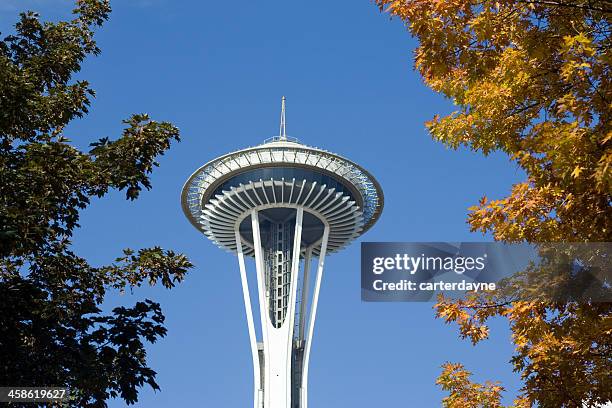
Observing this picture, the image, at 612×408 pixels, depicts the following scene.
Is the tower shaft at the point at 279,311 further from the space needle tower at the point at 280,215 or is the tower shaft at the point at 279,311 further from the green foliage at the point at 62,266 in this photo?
the green foliage at the point at 62,266

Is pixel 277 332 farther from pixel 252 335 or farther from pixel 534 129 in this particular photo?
pixel 534 129

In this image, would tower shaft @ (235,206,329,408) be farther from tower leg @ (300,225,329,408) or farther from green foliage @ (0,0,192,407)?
green foliage @ (0,0,192,407)

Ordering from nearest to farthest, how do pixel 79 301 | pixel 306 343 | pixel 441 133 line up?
pixel 441 133 → pixel 79 301 → pixel 306 343

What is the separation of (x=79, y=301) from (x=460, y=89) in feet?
24.6

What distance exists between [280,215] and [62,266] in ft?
253

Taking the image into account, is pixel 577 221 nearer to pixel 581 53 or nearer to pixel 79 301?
pixel 581 53

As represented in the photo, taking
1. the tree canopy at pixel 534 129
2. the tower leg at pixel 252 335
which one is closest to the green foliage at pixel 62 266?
the tree canopy at pixel 534 129

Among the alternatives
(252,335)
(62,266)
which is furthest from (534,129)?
(252,335)

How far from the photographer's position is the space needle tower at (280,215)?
83.4m

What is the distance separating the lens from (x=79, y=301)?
15078 millimetres

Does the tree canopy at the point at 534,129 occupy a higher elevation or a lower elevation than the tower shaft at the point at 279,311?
lower

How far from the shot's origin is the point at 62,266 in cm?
1511

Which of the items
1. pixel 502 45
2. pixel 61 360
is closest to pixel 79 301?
pixel 61 360

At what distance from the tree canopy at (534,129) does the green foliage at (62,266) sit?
5349 millimetres
